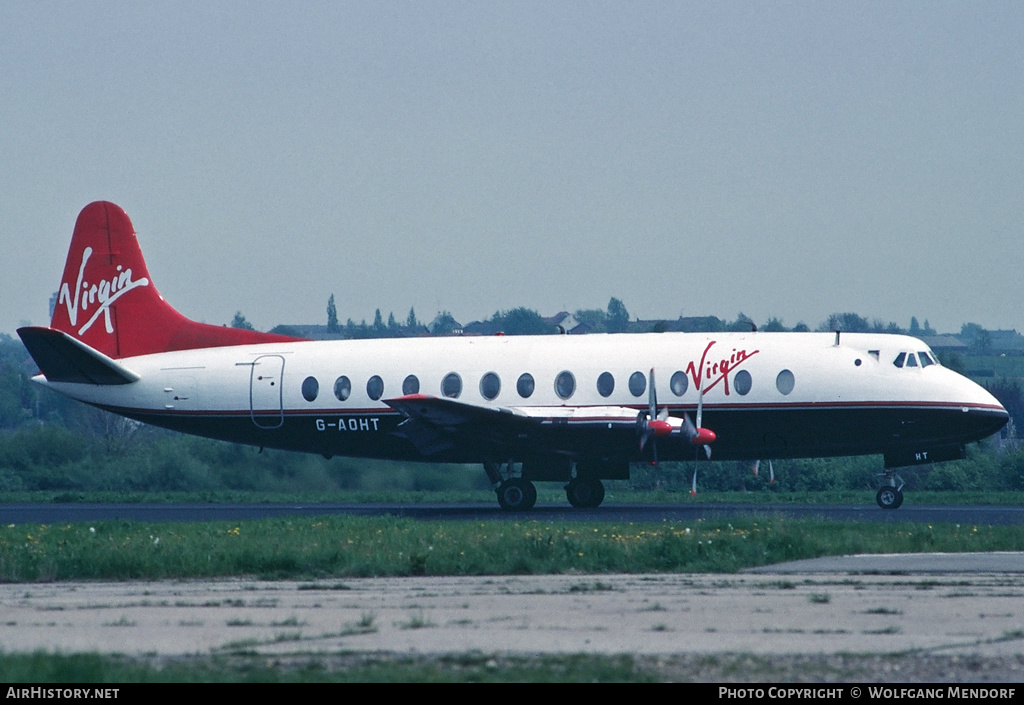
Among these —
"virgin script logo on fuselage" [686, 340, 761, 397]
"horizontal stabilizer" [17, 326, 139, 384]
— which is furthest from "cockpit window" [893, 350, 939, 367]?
"horizontal stabilizer" [17, 326, 139, 384]

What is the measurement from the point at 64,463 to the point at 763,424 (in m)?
26.0

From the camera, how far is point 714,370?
32469 mm

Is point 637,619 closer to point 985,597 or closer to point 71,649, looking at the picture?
point 985,597

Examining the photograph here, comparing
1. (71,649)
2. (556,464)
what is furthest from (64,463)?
(71,649)

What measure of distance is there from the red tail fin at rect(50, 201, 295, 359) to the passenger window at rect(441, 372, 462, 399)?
6788mm

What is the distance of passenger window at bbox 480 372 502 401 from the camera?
34188 mm

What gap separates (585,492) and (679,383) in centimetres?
399

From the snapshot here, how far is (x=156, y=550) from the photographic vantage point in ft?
72.3

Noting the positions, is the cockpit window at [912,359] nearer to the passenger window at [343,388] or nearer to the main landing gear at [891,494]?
the main landing gear at [891,494]

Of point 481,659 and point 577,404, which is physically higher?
point 577,404

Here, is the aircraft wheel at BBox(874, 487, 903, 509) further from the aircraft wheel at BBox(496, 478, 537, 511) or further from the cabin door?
the cabin door

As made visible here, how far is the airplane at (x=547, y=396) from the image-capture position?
106ft

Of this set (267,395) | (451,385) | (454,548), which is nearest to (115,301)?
(267,395)
